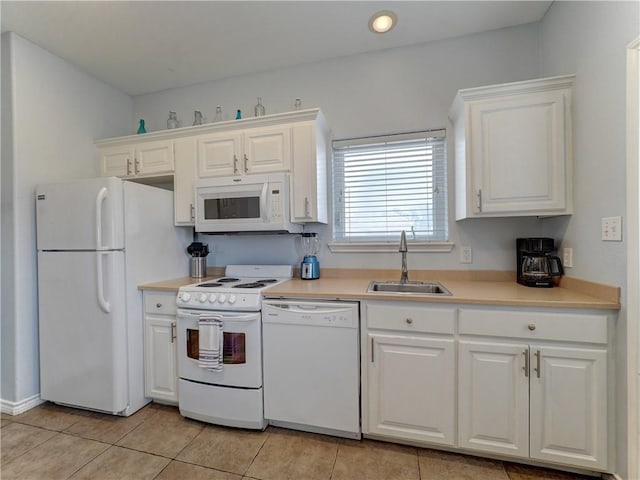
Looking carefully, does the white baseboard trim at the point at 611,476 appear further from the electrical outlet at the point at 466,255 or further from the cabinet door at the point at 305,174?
the cabinet door at the point at 305,174

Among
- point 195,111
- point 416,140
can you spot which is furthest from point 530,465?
point 195,111

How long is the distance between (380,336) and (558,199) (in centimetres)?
135

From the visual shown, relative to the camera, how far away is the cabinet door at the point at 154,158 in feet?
8.18

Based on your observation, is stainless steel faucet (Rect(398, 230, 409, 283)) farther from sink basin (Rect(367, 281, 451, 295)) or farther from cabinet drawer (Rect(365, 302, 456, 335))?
cabinet drawer (Rect(365, 302, 456, 335))

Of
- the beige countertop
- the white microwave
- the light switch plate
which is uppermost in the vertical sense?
the white microwave

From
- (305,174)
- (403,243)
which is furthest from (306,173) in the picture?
(403,243)

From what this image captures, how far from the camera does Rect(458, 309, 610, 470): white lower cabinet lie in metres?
1.41

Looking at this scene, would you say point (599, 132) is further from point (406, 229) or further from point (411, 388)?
point (411, 388)

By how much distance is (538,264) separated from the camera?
73.2 inches

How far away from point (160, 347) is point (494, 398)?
7.10ft

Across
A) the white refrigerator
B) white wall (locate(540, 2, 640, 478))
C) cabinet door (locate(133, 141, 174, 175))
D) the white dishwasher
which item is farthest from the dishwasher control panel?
cabinet door (locate(133, 141, 174, 175))

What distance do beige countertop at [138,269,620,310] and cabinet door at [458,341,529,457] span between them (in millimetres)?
247

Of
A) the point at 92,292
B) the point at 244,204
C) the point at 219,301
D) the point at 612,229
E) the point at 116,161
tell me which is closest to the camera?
the point at 612,229

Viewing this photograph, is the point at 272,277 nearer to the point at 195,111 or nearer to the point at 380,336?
the point at 380,336
